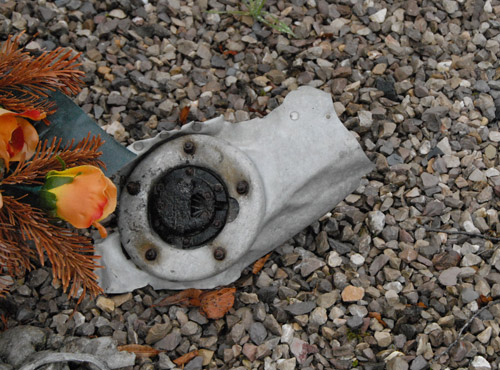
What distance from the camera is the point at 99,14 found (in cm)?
298

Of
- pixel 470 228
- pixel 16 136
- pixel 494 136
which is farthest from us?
pixel 494 136

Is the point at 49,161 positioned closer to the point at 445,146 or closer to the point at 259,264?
the point at 259,264

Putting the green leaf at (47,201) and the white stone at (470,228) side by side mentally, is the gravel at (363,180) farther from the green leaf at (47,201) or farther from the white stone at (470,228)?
the green leaf at (47,201)

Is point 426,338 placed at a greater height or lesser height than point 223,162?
lesser

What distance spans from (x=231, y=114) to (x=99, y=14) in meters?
0.77

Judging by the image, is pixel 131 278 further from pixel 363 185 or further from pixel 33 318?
pixel 363 185

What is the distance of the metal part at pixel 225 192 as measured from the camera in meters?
2.35

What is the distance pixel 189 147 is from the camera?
2393mm

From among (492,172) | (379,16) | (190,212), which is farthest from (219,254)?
(379,16)

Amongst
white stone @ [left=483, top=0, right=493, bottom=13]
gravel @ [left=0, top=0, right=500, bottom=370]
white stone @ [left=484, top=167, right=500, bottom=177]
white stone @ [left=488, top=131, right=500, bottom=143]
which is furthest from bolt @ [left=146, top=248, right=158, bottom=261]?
white stone @ [left=483, top=0, right=493, bottom=13]

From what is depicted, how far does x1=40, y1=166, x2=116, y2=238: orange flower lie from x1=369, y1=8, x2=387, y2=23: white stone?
1.72m

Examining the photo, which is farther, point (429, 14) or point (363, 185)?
point (429, 14)

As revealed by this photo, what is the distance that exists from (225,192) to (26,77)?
0.76m

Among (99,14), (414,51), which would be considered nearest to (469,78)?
(414,51)
